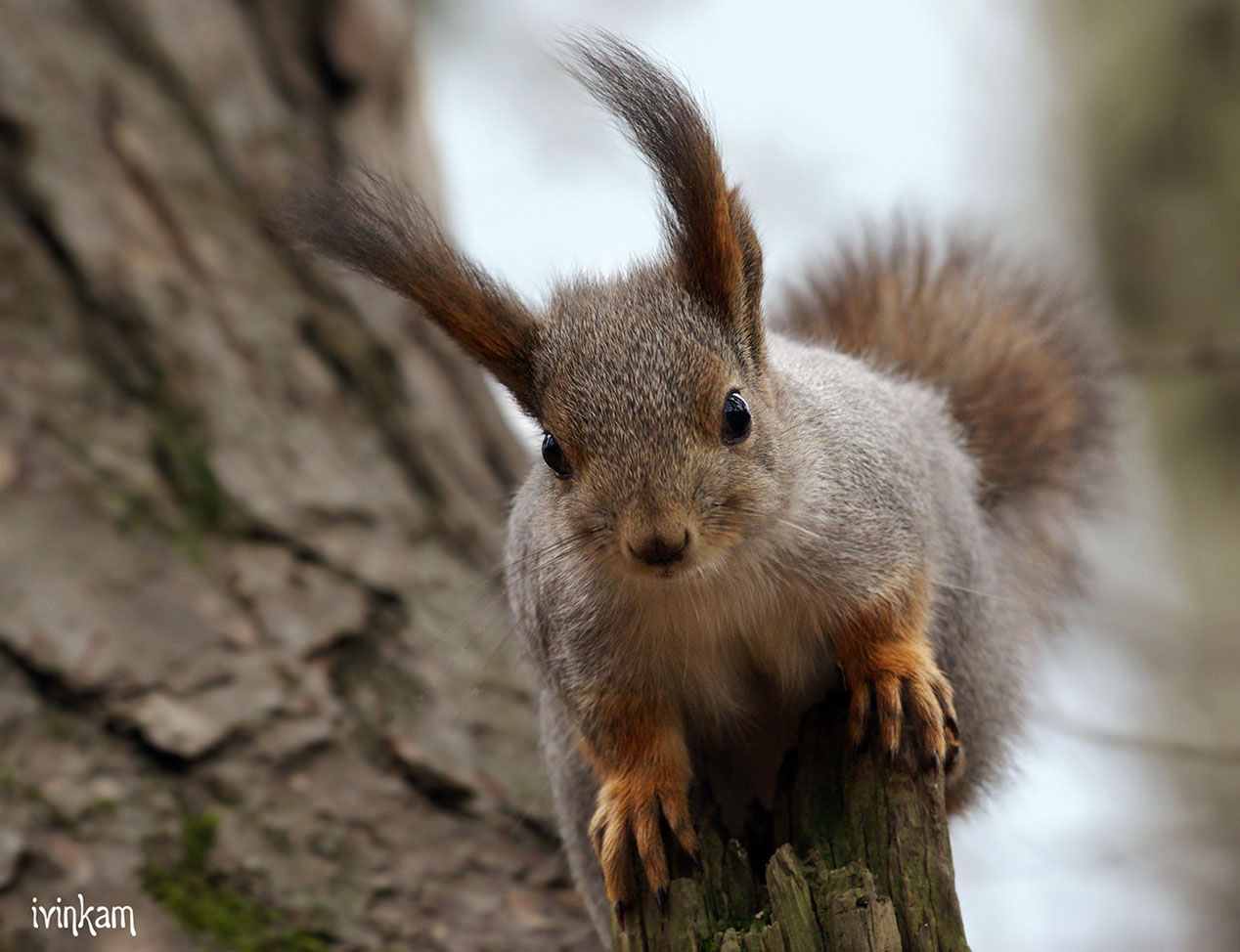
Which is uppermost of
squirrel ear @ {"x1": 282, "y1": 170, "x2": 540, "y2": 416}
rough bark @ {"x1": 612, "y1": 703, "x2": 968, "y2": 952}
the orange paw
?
squirrel ear @ {"x1": 282, "y1": 170, "x2": 540, "y2": 416}

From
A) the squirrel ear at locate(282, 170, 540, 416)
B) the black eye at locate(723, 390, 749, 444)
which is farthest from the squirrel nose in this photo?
A: the squirrel ear at locate(282, 170, 540, 416)

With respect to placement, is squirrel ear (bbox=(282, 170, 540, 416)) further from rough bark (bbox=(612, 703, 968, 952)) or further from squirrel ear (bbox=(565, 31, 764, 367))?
rough bark (bbox=(612, 703, 968, 952))

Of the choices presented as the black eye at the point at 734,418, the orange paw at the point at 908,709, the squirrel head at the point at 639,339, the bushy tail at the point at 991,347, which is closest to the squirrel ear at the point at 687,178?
the squirrel head at the point at 639,339

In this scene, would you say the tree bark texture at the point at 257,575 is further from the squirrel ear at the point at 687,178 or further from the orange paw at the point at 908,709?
the squirrel ear at the point at 687,178

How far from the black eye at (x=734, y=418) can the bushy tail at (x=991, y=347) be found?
984mm

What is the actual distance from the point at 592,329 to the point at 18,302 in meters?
1.51

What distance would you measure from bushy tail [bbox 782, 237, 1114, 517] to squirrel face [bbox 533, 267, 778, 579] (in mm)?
974

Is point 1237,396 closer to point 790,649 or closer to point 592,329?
point 790,649

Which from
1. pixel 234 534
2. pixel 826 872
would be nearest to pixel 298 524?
pixel 234 534

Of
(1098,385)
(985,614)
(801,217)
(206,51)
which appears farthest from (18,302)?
(801,217)

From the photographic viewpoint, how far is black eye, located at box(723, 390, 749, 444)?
6.26 ft

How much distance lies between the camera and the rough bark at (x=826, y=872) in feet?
5.35

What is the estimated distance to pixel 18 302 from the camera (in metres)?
2.78

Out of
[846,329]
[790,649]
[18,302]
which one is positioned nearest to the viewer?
[790,649]
